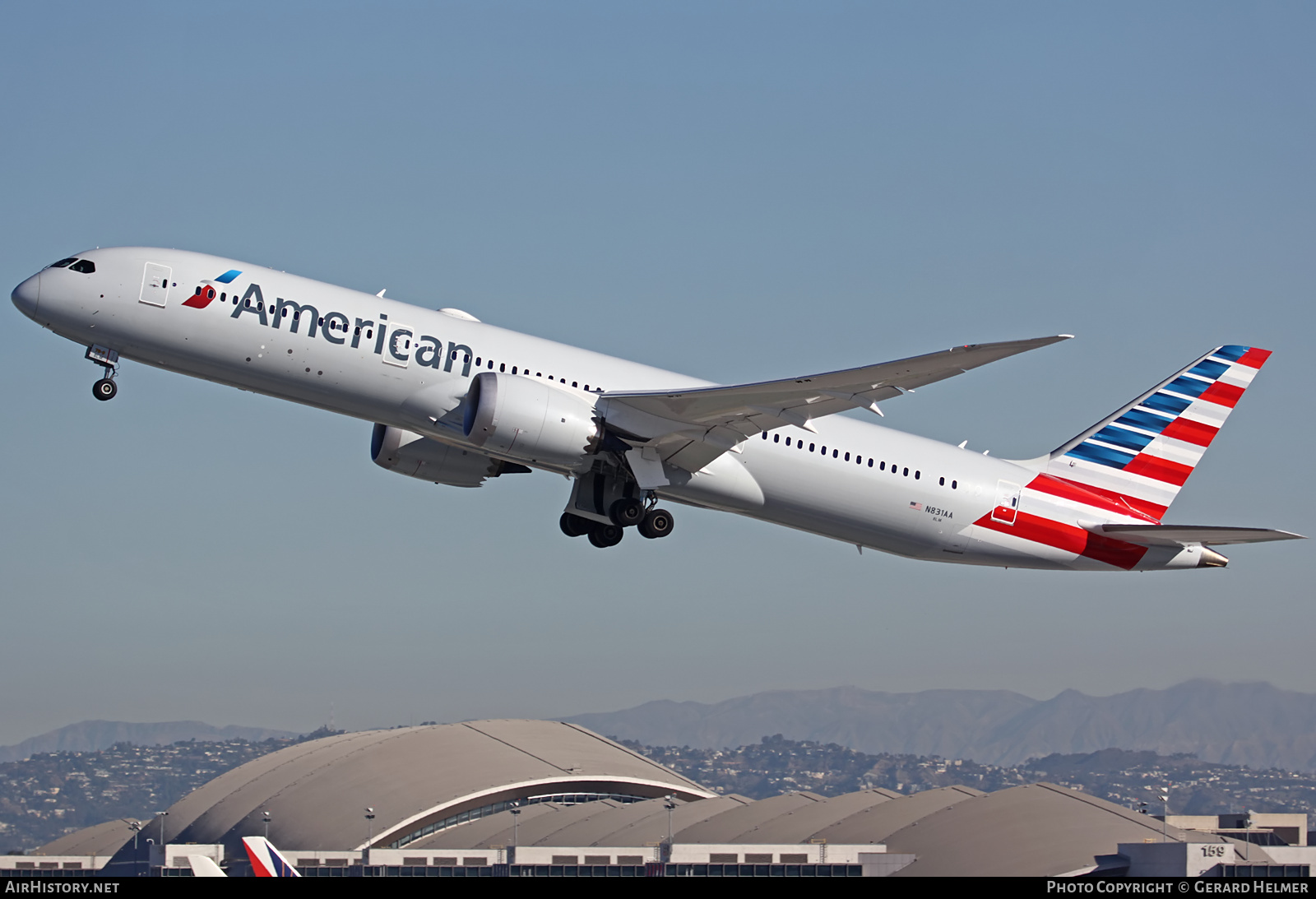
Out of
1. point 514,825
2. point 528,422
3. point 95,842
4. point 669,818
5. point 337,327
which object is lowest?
point 95,842

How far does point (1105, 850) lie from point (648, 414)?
35335mm

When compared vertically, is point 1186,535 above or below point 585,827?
above

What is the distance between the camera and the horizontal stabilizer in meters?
34.2

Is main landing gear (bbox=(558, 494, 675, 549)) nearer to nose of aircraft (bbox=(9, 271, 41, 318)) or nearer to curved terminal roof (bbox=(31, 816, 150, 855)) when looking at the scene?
nose of aircraft (bbox=(9, 271, 41, 318))

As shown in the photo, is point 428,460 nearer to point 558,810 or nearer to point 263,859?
point 263,859

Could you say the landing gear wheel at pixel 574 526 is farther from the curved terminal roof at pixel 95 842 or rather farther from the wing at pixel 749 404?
the curved terminal roof at pixel 95 842

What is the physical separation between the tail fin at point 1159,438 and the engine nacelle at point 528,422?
1441cm

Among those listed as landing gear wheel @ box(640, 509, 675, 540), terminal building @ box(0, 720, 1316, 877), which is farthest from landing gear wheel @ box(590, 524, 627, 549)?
terminal building @ box(0, 720, 1316, 877)

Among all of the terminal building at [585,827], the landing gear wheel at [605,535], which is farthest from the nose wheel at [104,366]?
the terminal building at [585,827]

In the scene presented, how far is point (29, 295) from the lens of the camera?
32.2 meters

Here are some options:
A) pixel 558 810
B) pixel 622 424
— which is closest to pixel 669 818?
pixel 558 810

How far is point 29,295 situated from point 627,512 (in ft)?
49.9
